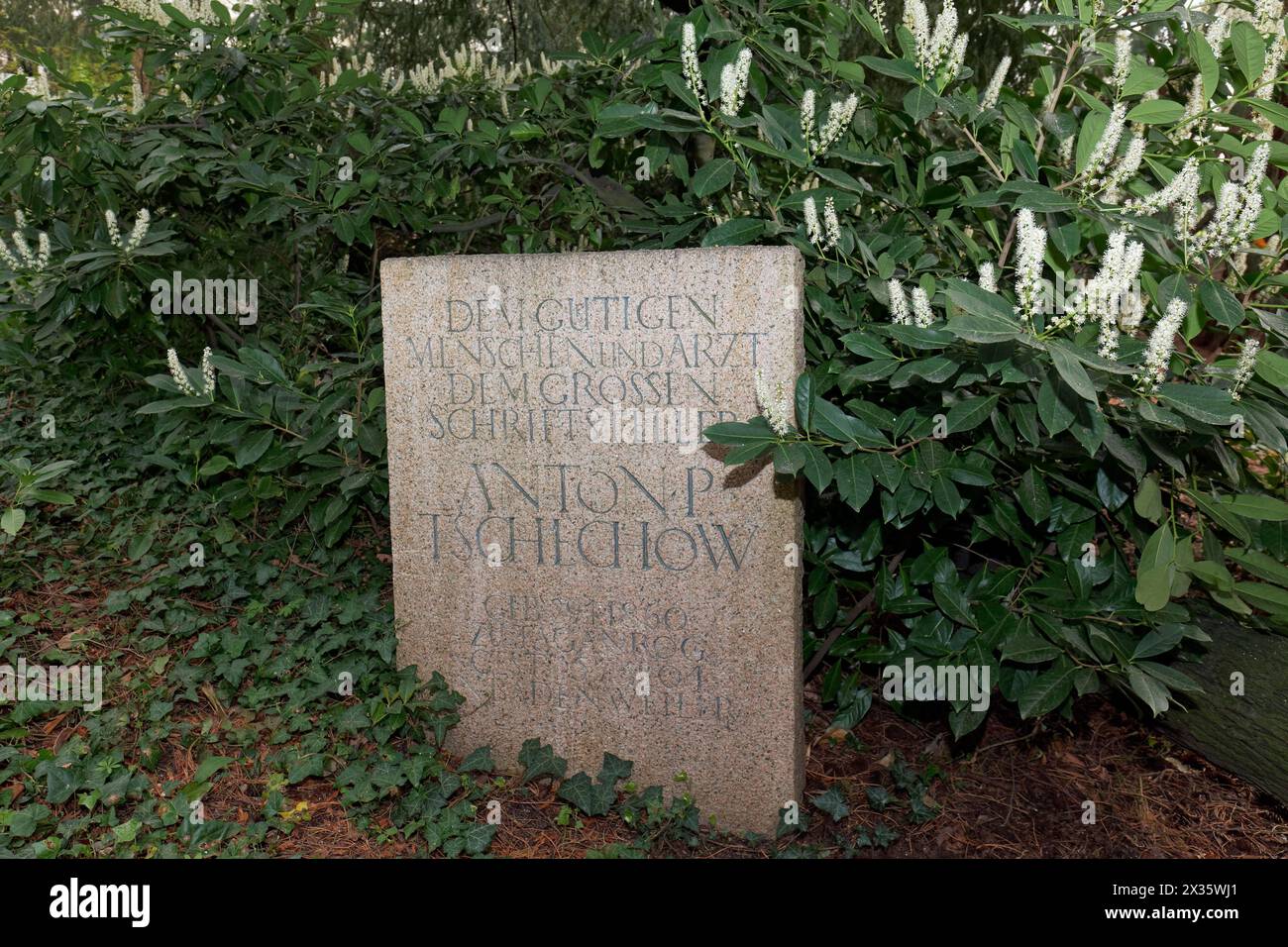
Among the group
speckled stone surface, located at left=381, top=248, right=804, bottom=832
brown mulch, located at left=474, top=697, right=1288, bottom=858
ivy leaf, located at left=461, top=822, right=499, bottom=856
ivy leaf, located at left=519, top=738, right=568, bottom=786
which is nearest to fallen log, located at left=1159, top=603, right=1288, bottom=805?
brown mulch, located at left=474, top=697, right=1288, bottom=858

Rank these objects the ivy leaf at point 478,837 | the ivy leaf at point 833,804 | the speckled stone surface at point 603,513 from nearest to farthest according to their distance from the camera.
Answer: the ivy leaf at point 478,837 < the speckled stone surface at point 603,513 < the ivy leaf at point 833,804

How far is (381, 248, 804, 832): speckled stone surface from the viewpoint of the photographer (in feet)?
9.84

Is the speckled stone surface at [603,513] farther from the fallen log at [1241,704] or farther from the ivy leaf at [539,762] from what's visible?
the fallen log at [1241,704]

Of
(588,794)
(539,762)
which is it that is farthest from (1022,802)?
(539,762)

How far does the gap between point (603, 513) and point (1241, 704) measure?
1.98 m

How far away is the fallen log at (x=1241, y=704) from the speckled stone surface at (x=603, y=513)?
4.05 feet

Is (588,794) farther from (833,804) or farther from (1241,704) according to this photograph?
(1241,704)

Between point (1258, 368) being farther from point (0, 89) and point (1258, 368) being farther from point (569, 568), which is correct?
point (0, 89)

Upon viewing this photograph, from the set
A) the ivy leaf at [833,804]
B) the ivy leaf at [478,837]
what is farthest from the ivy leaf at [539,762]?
the ivy leaf at [833,804]

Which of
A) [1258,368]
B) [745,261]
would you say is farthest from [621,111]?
[1258,368]

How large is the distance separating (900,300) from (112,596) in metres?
2.93

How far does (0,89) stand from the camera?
362 cm

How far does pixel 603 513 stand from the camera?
3145mm

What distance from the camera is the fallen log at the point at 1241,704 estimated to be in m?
2.89
